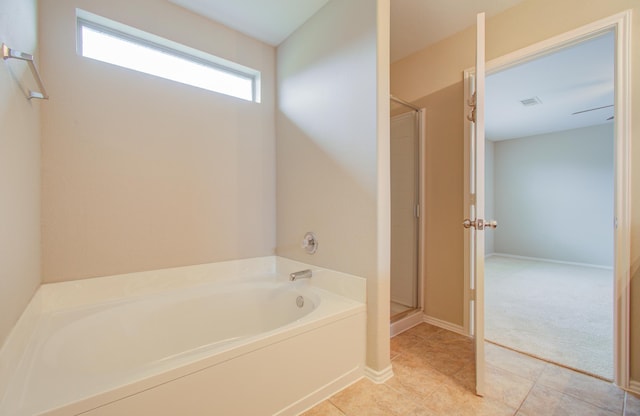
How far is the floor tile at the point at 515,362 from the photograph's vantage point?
5.41ft

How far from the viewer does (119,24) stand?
175 cm

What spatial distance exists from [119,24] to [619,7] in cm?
298

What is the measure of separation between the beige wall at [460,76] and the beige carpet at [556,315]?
0.37 m

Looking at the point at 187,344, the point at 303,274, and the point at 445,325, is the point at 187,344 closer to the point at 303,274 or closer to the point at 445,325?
the point at 303,274

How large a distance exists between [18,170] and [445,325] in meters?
2.85

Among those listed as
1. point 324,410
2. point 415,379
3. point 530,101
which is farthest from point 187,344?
point 530,101

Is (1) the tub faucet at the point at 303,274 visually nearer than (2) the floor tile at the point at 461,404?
No

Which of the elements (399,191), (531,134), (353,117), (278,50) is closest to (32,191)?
(353,117)

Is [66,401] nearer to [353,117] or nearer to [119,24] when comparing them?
[353,117]

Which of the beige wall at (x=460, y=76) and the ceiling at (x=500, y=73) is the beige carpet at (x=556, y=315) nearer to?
A: the beige wall at (x=460, y=76)

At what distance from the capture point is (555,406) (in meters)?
1.36

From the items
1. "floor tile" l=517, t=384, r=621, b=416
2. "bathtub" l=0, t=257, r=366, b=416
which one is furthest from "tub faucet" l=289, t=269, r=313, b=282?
"floor tile" l=517, t=384, r=621, b=416

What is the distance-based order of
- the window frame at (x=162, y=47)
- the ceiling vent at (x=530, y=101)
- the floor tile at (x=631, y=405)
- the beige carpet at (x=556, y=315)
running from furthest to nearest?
the ceiling vent at (x=530, y=101) → the beige carpet at (x=556, y=315) → the window frame at (x=162, y=47) → the floor tile at (x=631, y=405)

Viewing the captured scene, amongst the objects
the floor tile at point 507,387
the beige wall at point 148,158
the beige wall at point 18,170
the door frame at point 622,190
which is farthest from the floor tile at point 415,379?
the beige wall at point 18,170
